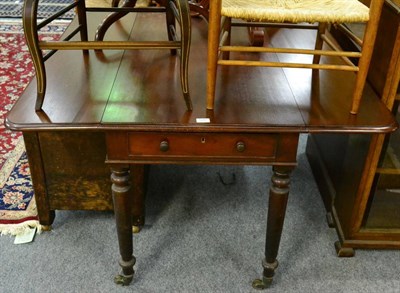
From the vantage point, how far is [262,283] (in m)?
1.31

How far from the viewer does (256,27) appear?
146 cm

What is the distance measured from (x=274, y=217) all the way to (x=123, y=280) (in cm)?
49

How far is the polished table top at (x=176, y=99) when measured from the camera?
3.44 ft

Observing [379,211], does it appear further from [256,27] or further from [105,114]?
[105,114]

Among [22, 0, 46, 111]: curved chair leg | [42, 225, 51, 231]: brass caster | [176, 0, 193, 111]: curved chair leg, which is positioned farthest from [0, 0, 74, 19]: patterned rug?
[176, 0, 193, 111]: curved chair leg

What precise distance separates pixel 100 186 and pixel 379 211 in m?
0.90

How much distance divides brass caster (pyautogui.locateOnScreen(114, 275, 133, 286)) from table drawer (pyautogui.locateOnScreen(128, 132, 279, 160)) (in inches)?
17.0

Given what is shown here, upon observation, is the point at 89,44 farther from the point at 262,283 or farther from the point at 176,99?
the point at 262,283

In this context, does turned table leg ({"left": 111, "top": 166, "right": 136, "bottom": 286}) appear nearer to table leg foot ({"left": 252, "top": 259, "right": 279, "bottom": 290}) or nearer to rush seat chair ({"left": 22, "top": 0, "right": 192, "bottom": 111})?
rush seat chair ({"left": 22, "top": 0, "right": 192, "bottom": 111})

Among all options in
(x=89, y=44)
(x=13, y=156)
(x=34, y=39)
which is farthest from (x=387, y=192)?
(x=13, y=156)

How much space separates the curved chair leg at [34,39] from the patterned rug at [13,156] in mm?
592

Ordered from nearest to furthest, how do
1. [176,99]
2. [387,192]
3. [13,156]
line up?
[176,99]
[387,192]
[13,156]

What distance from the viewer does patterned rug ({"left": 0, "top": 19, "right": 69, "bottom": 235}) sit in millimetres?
1538

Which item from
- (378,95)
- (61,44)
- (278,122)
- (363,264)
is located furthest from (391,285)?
(61,44)
